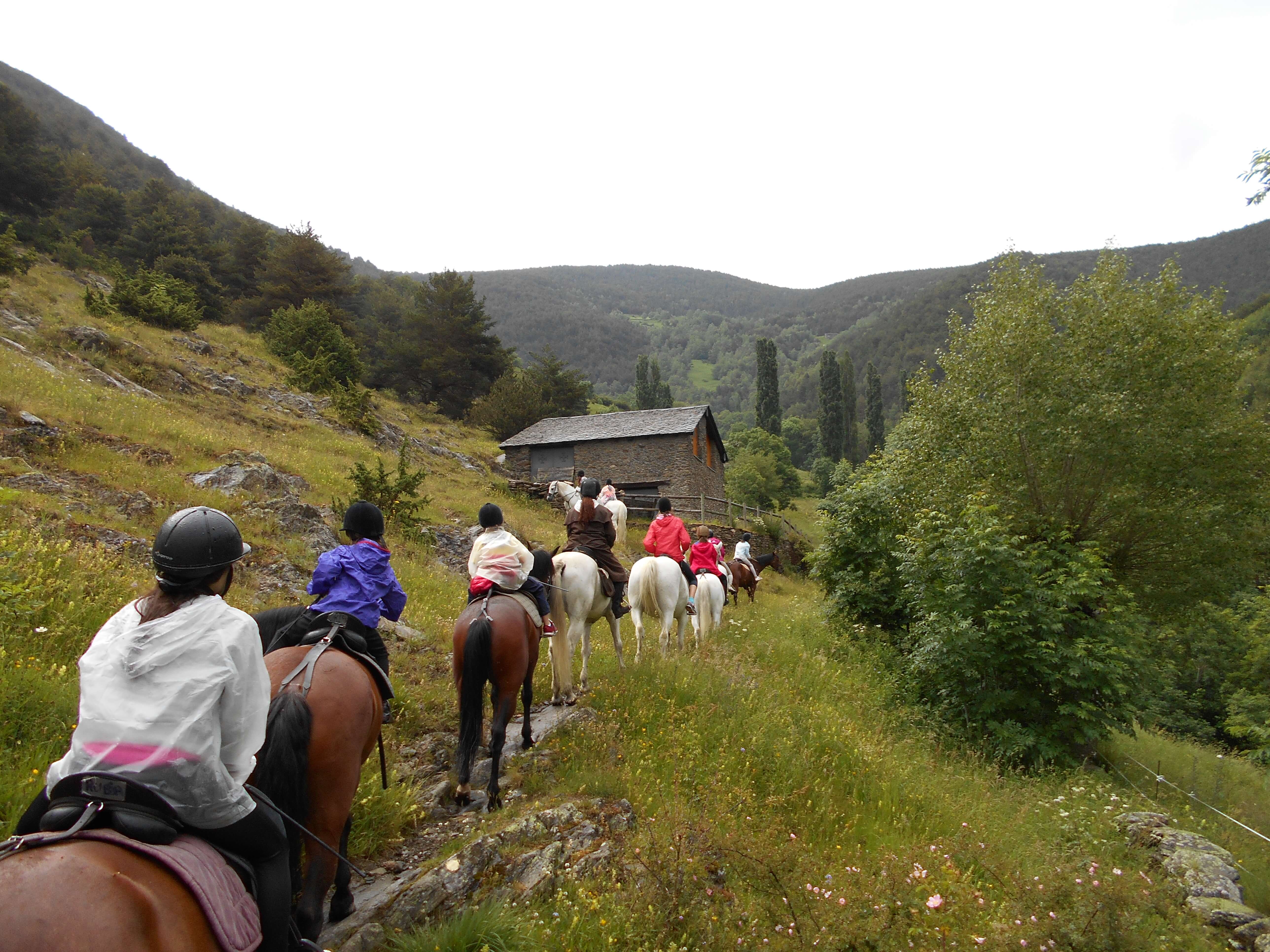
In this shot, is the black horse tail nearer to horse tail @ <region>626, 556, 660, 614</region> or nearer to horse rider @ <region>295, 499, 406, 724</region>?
horse rider @ <region>295, 499, 406, 724</region>

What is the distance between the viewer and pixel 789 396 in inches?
5458

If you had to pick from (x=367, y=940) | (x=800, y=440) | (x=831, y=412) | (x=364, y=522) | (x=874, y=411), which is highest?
(x=874, y=411)

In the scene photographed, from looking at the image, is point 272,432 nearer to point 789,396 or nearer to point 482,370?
point 482,370

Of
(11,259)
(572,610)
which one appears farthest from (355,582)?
(11,259)

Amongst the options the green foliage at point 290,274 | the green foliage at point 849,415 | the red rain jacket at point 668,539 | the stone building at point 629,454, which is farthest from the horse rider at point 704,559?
the green foliage at point 849,415

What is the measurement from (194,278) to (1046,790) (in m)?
41.4

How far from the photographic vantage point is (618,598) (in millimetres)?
8484

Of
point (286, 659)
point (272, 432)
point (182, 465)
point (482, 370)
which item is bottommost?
point (286, 659)

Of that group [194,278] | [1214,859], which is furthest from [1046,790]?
[194,278]

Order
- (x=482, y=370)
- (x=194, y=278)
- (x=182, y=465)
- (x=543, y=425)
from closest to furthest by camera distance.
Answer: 1. (x=182, y=465)
2. (x=194, y=278)
3. (x=543, y=425)
4. (x=482, y=370)

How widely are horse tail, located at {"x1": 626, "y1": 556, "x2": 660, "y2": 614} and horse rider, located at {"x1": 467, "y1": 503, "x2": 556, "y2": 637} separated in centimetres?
369

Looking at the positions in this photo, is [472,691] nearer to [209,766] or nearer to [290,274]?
[209,766]

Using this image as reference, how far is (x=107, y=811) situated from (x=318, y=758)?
1396 millimetres

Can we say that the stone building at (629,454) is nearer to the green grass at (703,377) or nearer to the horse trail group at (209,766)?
the horse trail group at (209,766)
